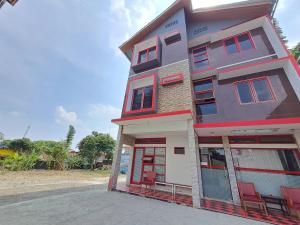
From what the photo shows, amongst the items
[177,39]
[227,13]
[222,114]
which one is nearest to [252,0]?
[227,13]

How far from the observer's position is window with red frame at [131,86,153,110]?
26.3 feet

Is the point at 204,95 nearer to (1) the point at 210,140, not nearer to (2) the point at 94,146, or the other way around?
(1) the point at 210,140

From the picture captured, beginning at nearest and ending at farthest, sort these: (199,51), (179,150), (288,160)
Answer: (288,160) → (179,150) → (199,51)

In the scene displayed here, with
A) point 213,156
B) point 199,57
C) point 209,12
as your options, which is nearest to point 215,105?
point 213,156

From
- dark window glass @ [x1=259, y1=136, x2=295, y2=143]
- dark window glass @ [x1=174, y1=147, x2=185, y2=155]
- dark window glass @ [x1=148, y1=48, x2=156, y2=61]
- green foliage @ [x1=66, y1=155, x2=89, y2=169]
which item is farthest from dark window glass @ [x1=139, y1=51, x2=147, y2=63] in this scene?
green foliage @ [x1=66, y1=155, x2=89, y2=169]

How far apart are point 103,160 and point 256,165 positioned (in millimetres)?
25314

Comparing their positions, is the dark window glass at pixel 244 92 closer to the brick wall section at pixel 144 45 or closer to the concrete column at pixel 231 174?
Answer: the concrete column at pixel 231 174

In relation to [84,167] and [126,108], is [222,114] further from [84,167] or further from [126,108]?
[84,167]


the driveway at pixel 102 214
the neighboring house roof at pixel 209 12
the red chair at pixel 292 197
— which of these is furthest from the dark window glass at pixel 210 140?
the neighboring house roof at pixel 209 12

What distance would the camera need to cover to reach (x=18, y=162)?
16.7 m

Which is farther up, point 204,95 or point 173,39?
point 173,39

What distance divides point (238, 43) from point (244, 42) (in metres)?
0.31

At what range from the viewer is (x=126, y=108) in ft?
27.4

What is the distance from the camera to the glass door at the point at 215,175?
6.07 meters
